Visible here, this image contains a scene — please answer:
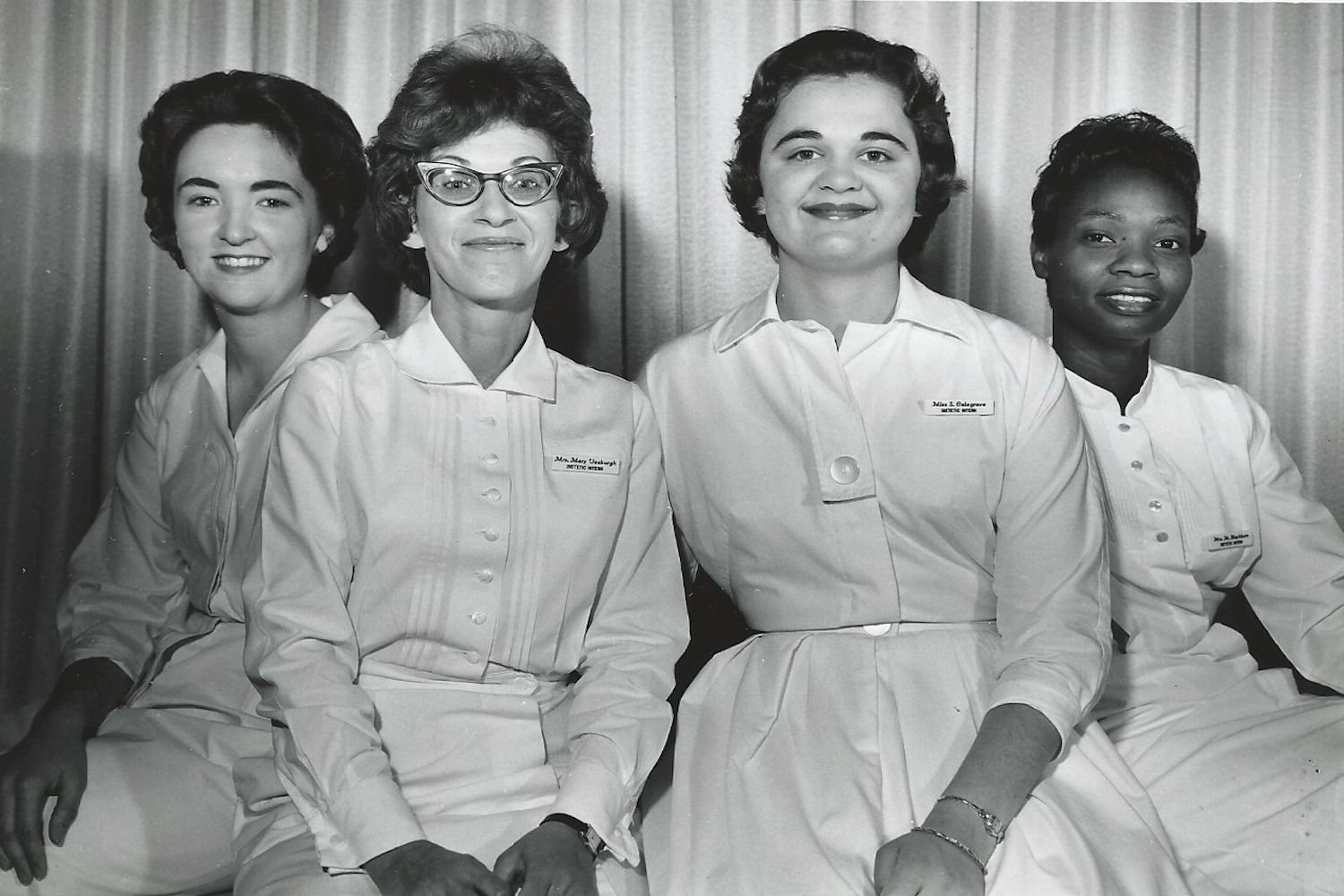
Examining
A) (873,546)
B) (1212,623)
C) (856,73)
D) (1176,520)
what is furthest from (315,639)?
(1212,623)

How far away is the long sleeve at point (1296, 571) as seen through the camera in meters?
1.93

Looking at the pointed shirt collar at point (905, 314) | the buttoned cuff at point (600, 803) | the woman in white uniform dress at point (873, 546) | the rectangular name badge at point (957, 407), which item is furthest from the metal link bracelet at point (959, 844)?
the pointed shirt collar at point (905, 314)

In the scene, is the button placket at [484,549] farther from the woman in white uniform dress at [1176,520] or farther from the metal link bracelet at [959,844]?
the woman in white uniform dress at [1176,520]

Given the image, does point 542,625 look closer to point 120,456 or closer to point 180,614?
point 180,614

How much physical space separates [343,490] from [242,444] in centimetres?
38

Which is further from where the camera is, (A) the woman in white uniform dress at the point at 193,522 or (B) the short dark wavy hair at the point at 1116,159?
(B) the short dark wavy hair at the point at 1116,159

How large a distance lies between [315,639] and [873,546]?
28.7 inches

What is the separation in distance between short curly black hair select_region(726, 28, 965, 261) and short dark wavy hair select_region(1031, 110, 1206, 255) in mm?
280

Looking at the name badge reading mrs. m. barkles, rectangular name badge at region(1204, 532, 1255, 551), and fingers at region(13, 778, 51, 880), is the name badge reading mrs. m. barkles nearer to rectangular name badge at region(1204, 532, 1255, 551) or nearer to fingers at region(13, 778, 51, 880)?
fingers at region(13, 778, 51, 880)

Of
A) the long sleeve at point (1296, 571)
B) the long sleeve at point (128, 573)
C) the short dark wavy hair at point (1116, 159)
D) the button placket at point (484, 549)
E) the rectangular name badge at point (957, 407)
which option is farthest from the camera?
the short dark wavy hair at point (1116, 159)

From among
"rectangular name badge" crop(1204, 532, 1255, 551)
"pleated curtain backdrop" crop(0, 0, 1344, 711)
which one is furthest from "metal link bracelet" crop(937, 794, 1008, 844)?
"pleated curtain backdrop" crop(0, 0, 1344, 711)

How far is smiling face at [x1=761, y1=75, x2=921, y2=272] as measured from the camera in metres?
1.73

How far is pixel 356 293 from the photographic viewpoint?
7.22 feet

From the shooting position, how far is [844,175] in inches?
68.1
